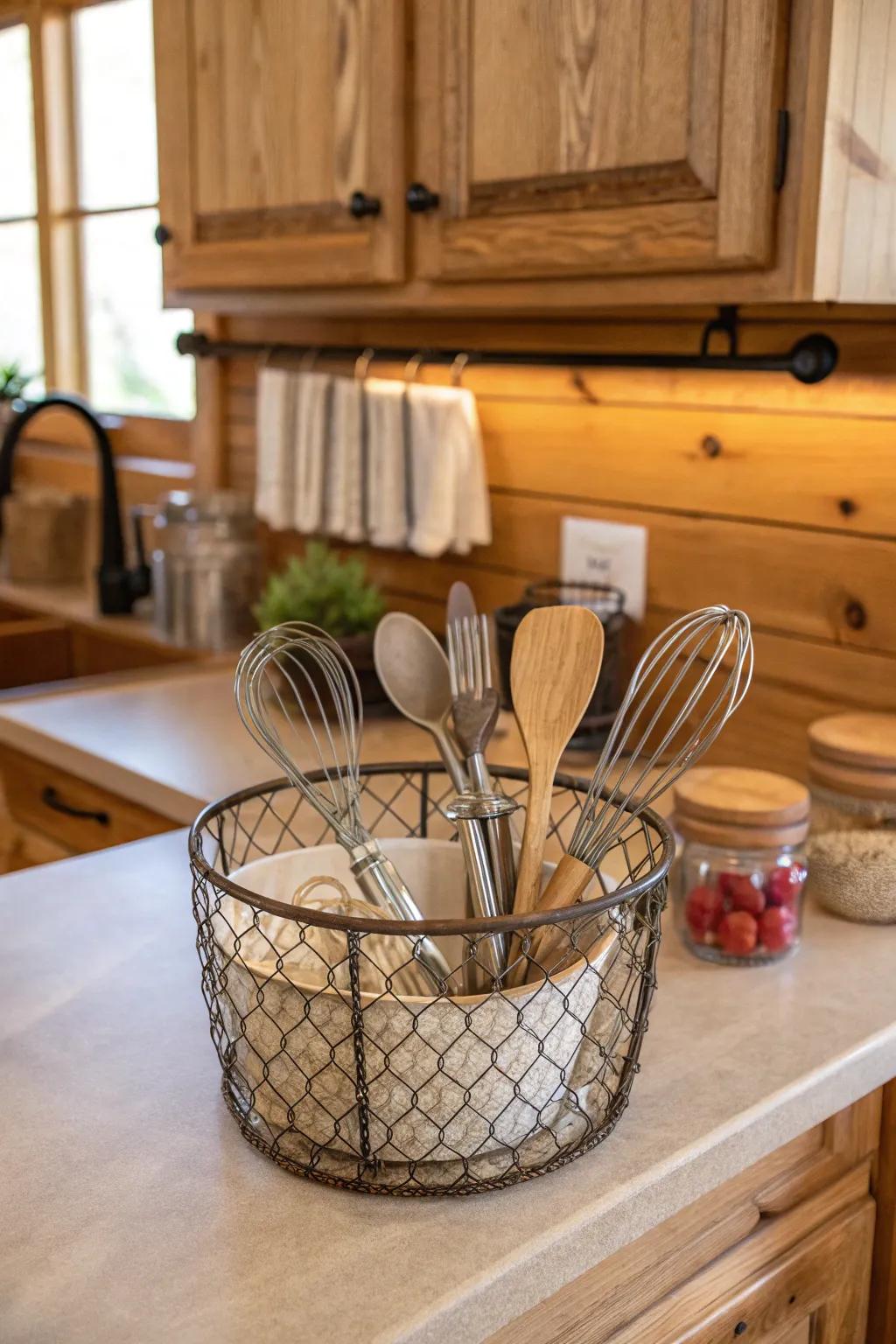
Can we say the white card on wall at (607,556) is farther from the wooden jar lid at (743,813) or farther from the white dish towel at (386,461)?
the wooden jar lid at (743,813)

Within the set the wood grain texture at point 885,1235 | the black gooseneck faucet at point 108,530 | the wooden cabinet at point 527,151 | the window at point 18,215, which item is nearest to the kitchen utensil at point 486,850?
the wood grain texture at point 885,1235

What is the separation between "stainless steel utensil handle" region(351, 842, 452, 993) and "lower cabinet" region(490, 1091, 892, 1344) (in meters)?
0.20

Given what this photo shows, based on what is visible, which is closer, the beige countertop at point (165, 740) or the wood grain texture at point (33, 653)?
the beige countertop at point (165, 740)

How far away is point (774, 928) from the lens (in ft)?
3.32

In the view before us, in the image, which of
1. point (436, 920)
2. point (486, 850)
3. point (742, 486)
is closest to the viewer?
point (436, 920)

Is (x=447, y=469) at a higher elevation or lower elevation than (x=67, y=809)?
higher

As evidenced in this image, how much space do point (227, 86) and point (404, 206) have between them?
0.34m

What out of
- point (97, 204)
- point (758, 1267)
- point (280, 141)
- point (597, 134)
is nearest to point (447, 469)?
point (280, 141)

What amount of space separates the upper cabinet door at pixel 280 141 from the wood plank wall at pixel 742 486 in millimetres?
296

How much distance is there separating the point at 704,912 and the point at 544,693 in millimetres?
332

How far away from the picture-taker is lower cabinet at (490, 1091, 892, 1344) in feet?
2.57

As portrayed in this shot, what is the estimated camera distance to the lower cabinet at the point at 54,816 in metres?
1.54

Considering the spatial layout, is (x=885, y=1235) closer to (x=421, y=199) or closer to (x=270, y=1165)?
(x=270, y=1165)

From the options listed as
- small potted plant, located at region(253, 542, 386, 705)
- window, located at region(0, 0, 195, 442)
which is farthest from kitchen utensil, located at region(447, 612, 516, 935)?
window, located at region(0, 0, 195, 442)
